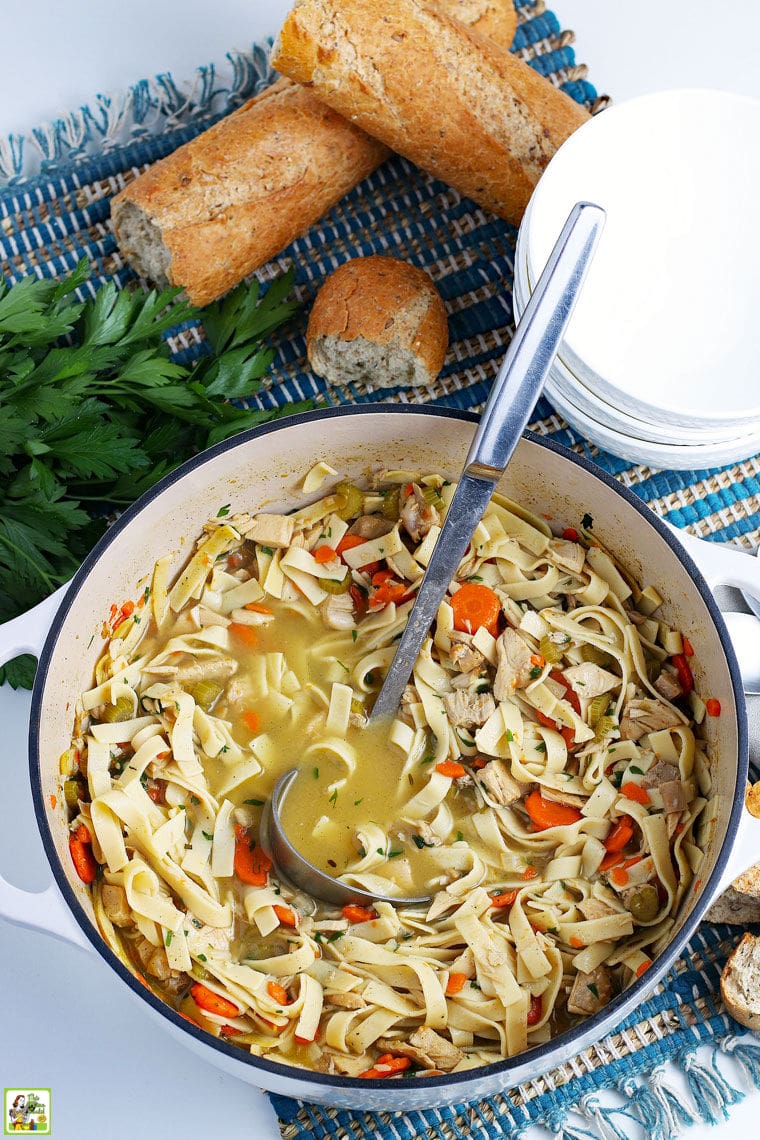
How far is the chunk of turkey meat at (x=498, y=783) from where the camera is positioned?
3561 millimetres

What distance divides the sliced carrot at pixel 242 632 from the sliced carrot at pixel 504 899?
110cm

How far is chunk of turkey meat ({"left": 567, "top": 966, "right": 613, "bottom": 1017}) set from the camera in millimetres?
3322

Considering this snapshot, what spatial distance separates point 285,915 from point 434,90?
2.67m

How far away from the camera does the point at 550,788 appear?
3568 mm

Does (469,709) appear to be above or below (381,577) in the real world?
below

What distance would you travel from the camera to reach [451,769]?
3.58 metres

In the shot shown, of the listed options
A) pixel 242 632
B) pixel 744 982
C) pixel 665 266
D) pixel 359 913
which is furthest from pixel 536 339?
pixel 744 982

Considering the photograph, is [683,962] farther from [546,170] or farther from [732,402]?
[546,170]

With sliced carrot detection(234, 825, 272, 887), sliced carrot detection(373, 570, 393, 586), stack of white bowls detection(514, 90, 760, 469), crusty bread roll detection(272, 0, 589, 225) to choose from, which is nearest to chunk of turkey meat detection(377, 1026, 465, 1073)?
sliced carrot detection(234, 825, 272, 887)

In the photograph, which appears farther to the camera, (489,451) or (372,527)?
(372,527)

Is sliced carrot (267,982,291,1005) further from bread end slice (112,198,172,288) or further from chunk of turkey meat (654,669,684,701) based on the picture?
bread end slice (112,198,172,288)

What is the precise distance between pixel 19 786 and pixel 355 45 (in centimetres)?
269

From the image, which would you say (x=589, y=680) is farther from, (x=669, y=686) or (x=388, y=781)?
(x=388, y=781)

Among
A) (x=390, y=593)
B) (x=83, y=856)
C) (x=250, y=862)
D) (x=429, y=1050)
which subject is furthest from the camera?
(x=390, y=593)
